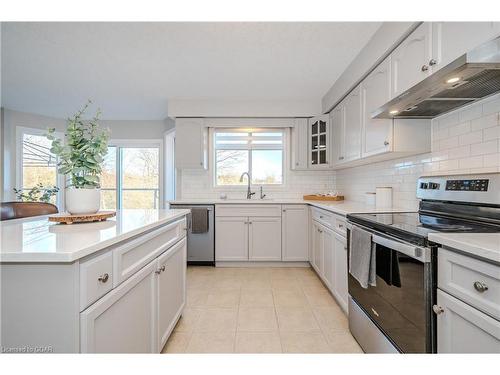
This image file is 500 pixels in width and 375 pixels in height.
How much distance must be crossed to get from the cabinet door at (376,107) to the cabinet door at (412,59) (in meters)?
0.08

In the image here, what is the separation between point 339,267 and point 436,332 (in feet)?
3.82

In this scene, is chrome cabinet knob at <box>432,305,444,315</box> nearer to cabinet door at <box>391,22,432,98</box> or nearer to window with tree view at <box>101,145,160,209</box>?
cabinet door at <box>391,22,432,98</box>

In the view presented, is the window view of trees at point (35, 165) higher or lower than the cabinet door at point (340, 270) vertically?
higher

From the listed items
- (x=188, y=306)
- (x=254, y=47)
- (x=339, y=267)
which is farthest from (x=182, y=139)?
(x=339, y=267)

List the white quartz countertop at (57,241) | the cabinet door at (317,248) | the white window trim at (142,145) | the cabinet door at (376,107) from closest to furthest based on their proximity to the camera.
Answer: the white quartz countertop at (57,241) → the cabinet door at (376,107) → the cabinet door at (317,248) → the white window trim at (142,145)

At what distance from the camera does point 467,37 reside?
3.82 feet

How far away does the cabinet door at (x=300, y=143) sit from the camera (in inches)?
146

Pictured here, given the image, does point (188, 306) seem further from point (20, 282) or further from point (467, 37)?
point (467, 37)

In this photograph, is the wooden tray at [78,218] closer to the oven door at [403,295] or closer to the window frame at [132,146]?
A: the oven door at [403,295]

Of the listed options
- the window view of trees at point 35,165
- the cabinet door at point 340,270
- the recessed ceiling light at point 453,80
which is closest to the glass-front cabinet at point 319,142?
the cabinet door at point 340,270

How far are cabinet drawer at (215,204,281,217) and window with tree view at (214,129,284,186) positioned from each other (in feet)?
2.34

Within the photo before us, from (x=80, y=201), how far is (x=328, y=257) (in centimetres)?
218

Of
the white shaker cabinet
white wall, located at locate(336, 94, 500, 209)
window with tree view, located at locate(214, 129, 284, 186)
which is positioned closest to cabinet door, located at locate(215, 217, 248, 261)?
window with tree view, located at locate(214, 129, 284, 186)

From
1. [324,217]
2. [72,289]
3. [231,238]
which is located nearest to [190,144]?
[231,238]
